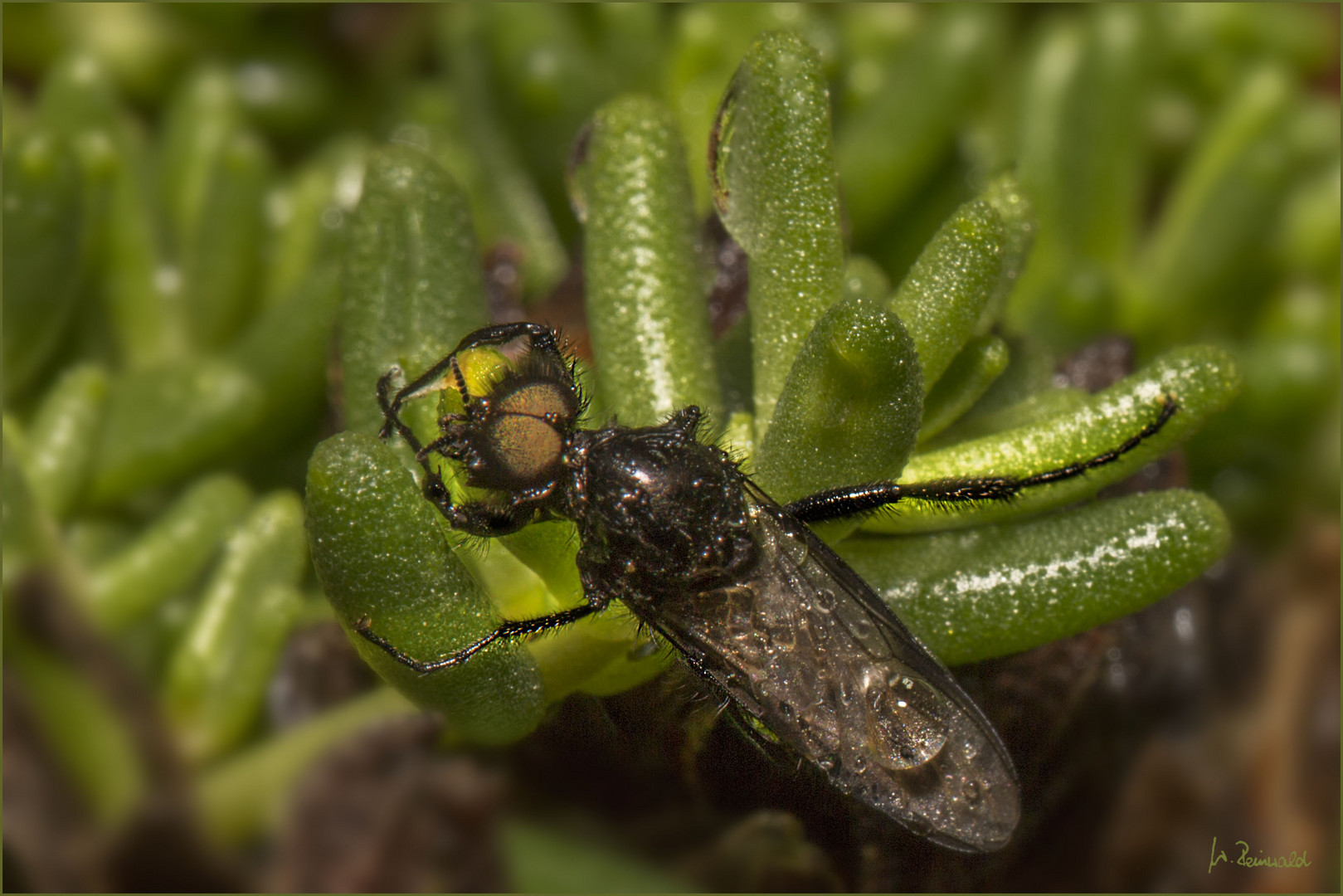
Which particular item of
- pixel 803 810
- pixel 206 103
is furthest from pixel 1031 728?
pixel 206 103

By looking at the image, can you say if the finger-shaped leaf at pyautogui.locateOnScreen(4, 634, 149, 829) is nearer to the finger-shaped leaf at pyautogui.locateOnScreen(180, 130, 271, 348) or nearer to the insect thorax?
the finger-shaped leaf at pyautogui.locateOnScreen(180, 130, 271, 348)

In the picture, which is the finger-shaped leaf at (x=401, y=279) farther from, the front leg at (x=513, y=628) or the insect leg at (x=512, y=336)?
the front leg at (x=513, y=628)

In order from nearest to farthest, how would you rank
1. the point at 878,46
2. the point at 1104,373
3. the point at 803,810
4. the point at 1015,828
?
the point at 803,810
the point at 1015,828
the point at 1104,373
the point at 878,46

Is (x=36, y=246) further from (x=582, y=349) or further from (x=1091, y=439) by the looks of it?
(x=1091, y=439)

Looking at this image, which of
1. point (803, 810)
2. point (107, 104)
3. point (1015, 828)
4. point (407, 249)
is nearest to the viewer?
point (803, 810)

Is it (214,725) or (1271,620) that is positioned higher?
(214,725)

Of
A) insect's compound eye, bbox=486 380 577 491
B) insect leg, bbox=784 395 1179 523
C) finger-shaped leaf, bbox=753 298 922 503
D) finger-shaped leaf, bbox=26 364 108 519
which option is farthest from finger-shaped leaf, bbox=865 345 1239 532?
finger-shaped leaf, bbox=26 364 108 519

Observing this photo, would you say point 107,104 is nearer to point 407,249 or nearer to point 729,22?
point 407,249

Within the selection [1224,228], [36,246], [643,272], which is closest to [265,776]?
[36,246]
